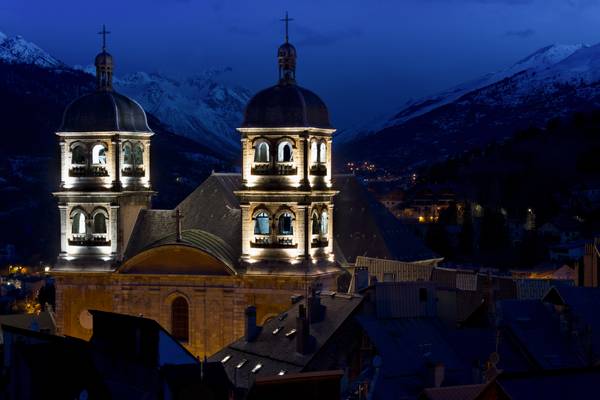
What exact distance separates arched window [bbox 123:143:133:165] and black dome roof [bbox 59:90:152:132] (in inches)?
34.7

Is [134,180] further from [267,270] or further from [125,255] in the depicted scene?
[267,270]

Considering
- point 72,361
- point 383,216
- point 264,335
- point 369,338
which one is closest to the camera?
point 72,361

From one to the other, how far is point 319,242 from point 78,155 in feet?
41.7

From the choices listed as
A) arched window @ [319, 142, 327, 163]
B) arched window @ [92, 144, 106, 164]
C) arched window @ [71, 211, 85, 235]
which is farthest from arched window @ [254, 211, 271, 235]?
arched window @ [71, 211, 85, 235]

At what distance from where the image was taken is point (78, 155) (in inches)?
2753

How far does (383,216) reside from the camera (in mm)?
77500

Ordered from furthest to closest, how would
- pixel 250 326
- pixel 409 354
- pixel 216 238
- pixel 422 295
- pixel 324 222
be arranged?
pixel 216 238, pixel 324 222, pixel 250 326, pixel 422 295, pixel 409 354

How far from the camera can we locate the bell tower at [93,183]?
69250mm

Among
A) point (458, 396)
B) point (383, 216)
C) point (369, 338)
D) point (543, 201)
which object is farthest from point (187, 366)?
point (543, 201)

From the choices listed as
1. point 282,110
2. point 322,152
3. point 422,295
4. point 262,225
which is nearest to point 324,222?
point 262,225

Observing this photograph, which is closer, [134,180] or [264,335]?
[264,335]

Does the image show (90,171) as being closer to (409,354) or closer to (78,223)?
(78,223)

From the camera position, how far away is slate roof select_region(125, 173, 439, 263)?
231ft

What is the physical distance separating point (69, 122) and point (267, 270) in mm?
12467
